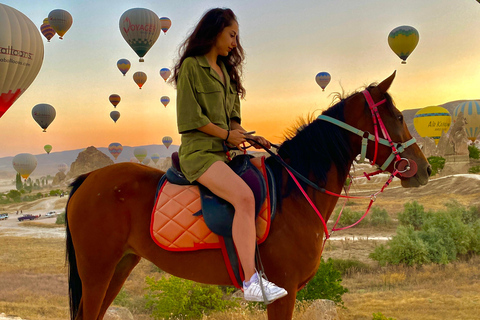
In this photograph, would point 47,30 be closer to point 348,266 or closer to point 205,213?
point 348,266

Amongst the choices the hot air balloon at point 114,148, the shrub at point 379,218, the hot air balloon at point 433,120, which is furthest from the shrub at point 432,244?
the hot air balloon at point 114,148

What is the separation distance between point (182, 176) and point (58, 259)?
1720 centimetres

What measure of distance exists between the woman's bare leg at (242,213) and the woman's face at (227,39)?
119 centimetres

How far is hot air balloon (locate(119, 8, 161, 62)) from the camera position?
37188 mm

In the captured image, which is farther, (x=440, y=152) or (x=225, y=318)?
(x=440, y=152)

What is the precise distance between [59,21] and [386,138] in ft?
168

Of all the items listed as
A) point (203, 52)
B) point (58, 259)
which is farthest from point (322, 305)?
point (58, 259)

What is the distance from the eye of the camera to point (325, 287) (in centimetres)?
838

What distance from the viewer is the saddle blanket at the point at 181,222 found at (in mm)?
3646

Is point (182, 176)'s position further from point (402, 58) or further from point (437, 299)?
point (402, 58)

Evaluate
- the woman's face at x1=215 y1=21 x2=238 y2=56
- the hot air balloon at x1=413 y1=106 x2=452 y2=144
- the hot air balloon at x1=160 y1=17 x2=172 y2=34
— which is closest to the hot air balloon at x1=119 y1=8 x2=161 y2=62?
the hot air balloon at x1=160 y1=17 x2=172 y2=34

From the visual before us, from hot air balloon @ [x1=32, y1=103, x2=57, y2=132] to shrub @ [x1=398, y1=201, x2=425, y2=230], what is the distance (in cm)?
4262

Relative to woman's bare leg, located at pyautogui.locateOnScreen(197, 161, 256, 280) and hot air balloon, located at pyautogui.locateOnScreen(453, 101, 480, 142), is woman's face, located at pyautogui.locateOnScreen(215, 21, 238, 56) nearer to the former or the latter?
woman's bare leg, located at pyautogui.locateOnScreen(197, 161, 256, 280)

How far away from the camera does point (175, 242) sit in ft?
12.1
